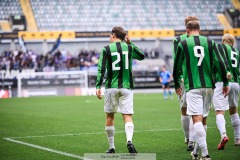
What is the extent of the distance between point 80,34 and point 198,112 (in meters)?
38.6

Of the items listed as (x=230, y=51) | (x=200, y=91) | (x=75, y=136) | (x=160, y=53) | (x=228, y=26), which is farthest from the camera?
(x=228, y=26)

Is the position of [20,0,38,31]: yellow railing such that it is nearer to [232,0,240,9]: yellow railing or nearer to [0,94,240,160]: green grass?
[232,0,240,9]: yellow railing

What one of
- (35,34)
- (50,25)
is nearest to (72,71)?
(35,34)

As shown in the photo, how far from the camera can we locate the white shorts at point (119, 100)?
359 inches

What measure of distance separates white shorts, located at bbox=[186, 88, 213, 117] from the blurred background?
2931 centimetres

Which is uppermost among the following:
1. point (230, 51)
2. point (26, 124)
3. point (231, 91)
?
point (230, 51)

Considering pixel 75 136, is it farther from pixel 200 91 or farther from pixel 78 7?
pixel 78 7

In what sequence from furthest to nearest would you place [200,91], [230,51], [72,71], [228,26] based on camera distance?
A: [228,26] < [72,71] < [230,51] < [200,91]

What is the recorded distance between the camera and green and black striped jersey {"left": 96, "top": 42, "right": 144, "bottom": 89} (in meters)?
9.08

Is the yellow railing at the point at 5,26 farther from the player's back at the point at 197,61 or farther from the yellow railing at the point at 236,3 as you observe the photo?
the player's back at the point at 197,61

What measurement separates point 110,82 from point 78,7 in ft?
139

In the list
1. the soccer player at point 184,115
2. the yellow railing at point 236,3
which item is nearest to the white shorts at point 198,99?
the soccer player at point 184,115

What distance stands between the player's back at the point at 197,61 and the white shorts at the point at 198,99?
7 centimetres

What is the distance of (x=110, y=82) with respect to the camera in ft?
30.0
